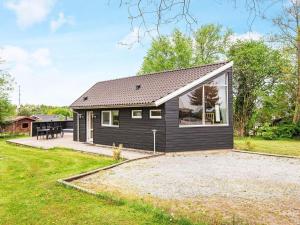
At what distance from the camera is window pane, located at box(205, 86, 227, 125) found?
49.7 feet

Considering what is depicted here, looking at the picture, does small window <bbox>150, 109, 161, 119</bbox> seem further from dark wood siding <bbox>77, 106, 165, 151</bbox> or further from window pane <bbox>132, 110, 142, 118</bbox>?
window pane <bbox>132, 110, 142, 118</bbox>

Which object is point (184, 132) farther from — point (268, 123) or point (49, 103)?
point (49, 103)

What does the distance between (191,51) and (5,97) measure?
22155 mm

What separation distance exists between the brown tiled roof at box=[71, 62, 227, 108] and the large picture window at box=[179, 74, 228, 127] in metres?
0.65

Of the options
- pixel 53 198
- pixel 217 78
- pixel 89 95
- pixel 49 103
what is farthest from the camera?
pixel 49 103

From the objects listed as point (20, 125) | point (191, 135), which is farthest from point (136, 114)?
point (20, 125)

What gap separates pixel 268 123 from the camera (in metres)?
25.4

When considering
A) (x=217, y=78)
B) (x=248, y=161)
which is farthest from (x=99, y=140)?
(x=248, y=161)

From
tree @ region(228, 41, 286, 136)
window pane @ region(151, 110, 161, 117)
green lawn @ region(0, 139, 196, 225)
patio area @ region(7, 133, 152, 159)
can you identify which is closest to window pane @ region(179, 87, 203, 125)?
window pane @ region(151, 110, 161, 117)

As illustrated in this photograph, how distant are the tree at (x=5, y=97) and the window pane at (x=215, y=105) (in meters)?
23.1

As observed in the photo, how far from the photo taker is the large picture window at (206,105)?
48.3 ft

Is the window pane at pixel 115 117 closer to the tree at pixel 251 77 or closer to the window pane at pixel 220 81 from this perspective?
the window pane at pixel 220 81

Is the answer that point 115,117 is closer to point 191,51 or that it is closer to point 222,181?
point 222,181

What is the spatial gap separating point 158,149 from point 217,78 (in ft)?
15.1
